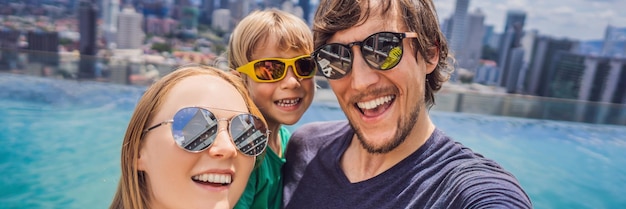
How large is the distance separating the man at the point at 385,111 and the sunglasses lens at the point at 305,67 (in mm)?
341

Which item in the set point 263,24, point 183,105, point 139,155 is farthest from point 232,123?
point 263,24

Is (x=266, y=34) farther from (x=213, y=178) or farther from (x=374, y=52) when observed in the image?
(x=213, y=178)

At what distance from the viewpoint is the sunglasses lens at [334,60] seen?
1.24 m

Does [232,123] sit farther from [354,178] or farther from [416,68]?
[416,68]

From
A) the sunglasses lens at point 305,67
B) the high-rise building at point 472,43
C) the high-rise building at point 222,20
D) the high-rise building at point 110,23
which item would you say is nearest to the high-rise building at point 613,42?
the high-rise building at point 472,43

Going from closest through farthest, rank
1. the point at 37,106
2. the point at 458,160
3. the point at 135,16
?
the point at 458,160 < the point at 37,106 < the point at 135,16

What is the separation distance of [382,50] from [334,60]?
17cm

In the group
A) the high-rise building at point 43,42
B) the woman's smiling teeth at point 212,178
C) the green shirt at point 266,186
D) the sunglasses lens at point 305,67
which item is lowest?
the high-rise building at point 43,42

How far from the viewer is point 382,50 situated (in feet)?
3.82

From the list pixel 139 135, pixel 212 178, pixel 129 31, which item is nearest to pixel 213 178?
pixel 212 178

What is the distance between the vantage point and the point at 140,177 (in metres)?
1.12

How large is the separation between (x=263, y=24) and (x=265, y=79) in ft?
0.75

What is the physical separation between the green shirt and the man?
14 centimetres

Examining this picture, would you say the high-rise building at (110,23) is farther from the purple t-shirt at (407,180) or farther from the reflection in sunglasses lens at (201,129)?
the reflection in sunglasses lens at (201,129)
